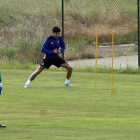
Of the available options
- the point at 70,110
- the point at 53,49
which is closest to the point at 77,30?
the point at 53,49

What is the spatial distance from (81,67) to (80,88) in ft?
16.9

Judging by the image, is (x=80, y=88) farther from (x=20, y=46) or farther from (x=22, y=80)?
(x=20, y=46)

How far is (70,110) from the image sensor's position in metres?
9.72

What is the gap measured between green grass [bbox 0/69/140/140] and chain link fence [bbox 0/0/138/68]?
3.75 m

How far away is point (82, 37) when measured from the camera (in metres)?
19.2

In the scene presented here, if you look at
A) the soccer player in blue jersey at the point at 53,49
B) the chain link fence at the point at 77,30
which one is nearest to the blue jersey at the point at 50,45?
the soccer player in blue jersey at the point at 53,49

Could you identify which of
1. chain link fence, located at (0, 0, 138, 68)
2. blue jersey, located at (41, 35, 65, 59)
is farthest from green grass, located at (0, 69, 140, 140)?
chain link fence, located at (0, 0, 138, 68)

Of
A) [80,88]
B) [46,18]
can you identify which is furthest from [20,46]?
[80,88]

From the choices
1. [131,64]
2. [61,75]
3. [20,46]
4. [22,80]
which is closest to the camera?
[22,80]

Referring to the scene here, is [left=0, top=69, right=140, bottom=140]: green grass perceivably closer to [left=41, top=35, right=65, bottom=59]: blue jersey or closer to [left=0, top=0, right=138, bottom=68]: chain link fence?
[left=41, top=35, right=65, bottom=59]: blue jersey

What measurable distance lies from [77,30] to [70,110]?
9.80 m

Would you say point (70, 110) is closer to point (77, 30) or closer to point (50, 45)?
point (50, 45)

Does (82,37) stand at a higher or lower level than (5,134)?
higher

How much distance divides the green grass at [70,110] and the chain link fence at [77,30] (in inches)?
148
